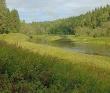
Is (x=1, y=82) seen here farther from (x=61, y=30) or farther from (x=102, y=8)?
(x=61, y=30)

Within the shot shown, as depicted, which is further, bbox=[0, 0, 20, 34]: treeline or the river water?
bbox=[0, 0, 20, 34]: treeline

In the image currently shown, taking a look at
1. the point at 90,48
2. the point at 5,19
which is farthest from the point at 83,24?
the point at 90,48

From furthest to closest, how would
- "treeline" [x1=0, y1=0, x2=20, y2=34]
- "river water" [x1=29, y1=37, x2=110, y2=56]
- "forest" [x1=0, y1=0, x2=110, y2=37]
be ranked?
"forest" [x1=0, y1=0, x2=110, y2=37], "treeline" [x1=0, y1=0, x2=20, y2=34], "river water" [x1=29, y1=37, x2=110, y2=56]

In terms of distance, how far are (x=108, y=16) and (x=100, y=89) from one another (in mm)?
123919

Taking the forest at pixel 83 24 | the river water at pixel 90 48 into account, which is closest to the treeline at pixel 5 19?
the forest at pixel 83 24

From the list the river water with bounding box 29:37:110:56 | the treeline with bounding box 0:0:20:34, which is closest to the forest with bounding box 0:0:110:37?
the treeline with bounding box 0:0:20:34

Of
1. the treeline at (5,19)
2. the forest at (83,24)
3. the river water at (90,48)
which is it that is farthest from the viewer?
the forest at (83,24)

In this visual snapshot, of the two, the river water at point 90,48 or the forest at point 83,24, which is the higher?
the forest at point 83,24

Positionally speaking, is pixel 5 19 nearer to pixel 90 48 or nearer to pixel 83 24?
pixel 90 48

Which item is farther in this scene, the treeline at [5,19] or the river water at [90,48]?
the treeline at [5,19]

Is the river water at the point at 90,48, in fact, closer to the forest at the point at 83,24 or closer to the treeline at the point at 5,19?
the treeline at the point at 5,19

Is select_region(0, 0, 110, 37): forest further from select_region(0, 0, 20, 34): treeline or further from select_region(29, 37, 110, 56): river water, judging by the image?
select_region(29, 37, 110, 56): river water

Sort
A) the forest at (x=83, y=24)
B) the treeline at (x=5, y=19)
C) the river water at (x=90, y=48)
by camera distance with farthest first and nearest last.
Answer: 1. the forest at (x=83, y=24)
2. the treeline at (x=5, y=19)
3. the river water at (x=90, y=48)

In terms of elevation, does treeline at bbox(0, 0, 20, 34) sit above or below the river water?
above
